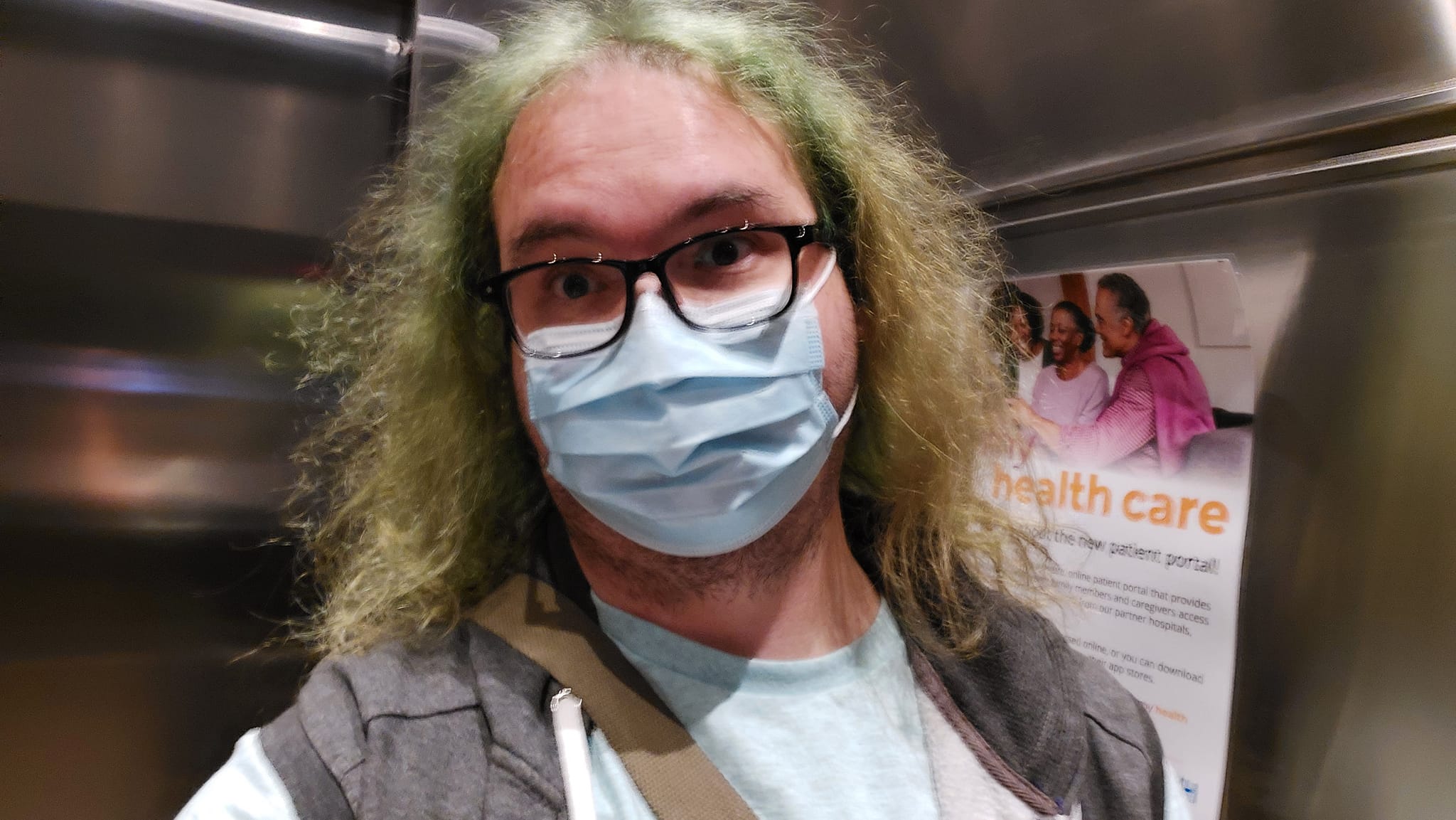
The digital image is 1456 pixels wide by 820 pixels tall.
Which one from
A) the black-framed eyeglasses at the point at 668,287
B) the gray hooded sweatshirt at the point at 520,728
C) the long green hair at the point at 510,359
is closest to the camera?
the gray hooded sweatshirt at the point at 520,728

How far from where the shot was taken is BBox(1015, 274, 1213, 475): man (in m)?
0.85

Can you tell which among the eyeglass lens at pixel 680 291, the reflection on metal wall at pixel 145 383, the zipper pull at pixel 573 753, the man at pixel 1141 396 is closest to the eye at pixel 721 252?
the eyeglass lens at pixel 680 291

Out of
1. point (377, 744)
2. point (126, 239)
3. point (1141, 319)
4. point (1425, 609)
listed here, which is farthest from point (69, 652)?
point (1425, 609)

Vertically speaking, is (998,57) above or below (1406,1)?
above

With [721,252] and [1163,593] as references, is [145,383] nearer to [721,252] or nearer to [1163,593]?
[721,252]

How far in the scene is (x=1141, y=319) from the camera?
0.89 m

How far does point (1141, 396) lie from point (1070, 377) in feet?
0.34

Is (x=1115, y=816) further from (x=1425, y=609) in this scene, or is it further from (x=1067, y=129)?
(x=1067, y=129)

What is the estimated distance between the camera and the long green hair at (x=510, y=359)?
2.45 ft

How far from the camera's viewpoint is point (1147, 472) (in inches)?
35.0

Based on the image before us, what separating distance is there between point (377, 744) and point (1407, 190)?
40.7 inches

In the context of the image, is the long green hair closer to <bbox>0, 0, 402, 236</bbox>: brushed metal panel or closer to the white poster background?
the white poster background

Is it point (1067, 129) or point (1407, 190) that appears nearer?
point (1407, 190)

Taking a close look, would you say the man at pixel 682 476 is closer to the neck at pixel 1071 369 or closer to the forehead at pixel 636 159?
the forehead at pixel 636 159
